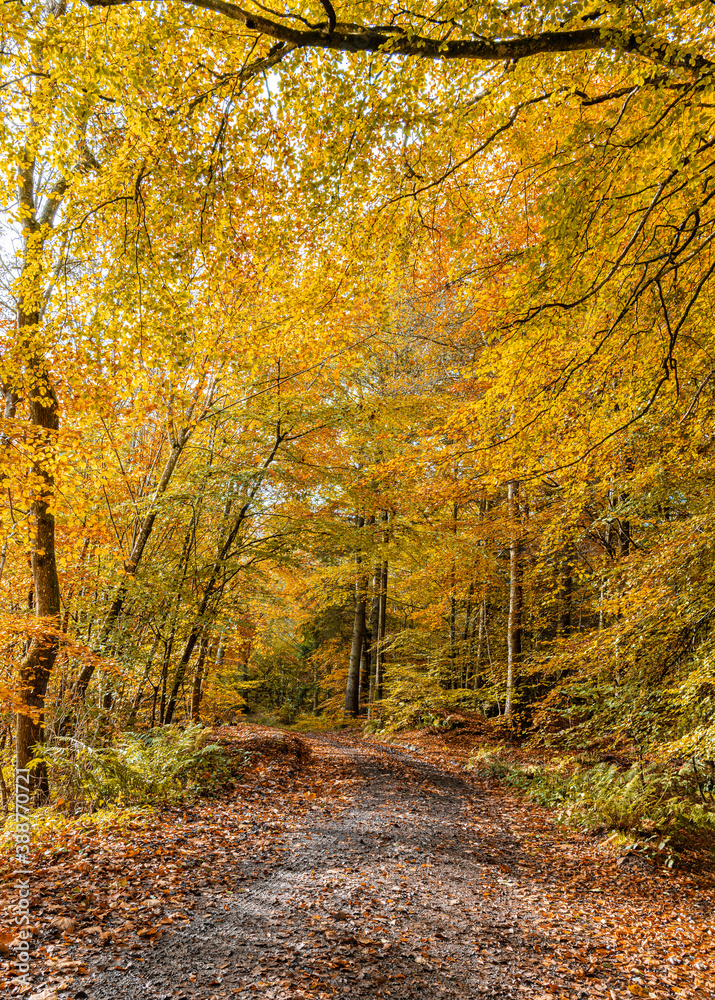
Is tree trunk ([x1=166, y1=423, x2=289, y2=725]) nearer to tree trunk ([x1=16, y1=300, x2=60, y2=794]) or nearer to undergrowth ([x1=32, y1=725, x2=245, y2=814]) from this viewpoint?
undergrowth ([x1=32, y1=725, x2=245, y2=814])

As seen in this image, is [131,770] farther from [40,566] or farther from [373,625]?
[373,625]

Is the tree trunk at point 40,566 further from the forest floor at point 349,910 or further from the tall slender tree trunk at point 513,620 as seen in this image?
the tall slender tree trunk at point 513,620

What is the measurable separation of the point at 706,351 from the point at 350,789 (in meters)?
6.54

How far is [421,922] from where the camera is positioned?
12.1 ft

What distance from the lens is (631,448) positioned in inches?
264

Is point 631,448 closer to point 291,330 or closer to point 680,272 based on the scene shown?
point 680,272

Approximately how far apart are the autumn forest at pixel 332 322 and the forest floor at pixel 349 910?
1014 millimetres

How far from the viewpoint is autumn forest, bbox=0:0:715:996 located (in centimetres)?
379

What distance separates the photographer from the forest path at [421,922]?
2.93 m

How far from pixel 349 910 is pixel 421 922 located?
51cm

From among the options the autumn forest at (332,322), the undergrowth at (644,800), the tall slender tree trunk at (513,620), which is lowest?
the undergrowth at (644,800)

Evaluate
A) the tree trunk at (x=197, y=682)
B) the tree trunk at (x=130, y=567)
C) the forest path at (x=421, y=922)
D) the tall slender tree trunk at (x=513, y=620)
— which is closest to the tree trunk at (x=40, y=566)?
the tree trunk at (x=130, y=567)

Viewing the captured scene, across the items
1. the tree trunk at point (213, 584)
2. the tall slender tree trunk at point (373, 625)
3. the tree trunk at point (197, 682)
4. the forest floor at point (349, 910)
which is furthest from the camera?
the tall slender tree trunk at point (373, 625)

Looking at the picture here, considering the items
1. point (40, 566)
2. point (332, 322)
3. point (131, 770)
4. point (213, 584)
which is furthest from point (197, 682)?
point (332, 322)
